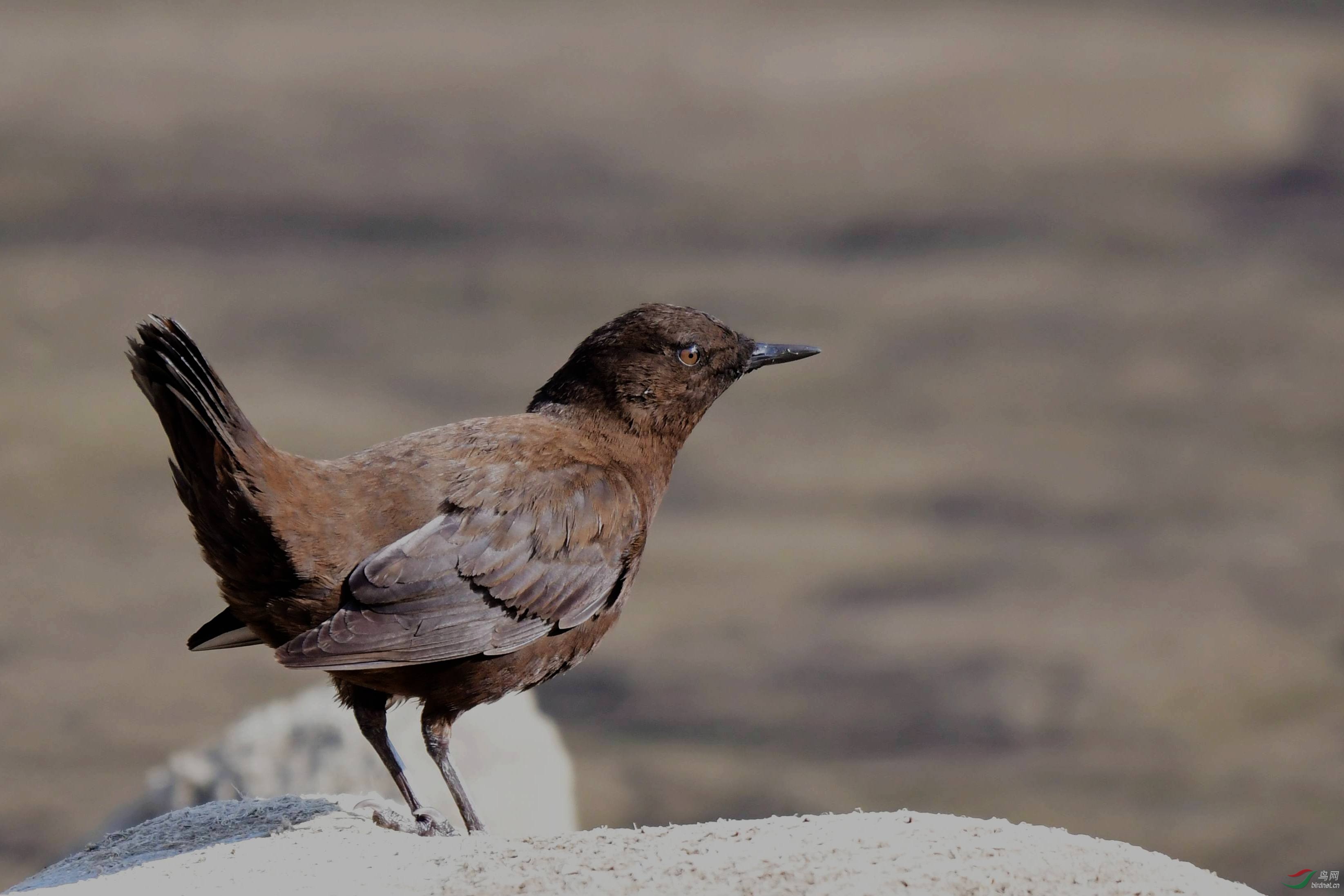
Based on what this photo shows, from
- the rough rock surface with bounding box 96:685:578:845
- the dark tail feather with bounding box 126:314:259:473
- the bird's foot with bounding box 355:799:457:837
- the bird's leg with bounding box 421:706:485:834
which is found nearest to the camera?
the dark tail feather with bounding box 126:314:259:473

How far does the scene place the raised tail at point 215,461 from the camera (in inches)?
178

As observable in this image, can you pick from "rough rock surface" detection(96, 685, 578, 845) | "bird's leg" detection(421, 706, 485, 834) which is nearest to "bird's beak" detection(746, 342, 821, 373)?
"bird's leg" detection(421, 706, 485, 834)

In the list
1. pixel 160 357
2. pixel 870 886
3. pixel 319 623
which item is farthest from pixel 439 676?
pixel 870 886

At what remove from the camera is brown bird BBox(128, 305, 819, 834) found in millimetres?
A: 4570

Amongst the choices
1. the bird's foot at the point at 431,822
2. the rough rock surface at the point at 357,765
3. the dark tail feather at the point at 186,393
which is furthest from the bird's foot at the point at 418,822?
the rough rock surface at the point at 357,765

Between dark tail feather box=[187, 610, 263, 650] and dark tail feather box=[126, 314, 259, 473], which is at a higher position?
dark tail feather box=[126, 314, 259, 473]

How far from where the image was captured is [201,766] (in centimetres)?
773

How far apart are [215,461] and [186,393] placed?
0.22 meters

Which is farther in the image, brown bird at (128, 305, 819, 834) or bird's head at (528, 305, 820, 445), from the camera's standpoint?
bird's head at (528, 305, 820, 445)

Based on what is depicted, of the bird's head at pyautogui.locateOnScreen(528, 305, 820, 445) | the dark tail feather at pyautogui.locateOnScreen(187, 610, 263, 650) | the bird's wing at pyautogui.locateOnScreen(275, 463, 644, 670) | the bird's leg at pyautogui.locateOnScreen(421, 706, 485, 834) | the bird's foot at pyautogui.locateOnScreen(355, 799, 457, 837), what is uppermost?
the bird's head at pyautogui.locateOnScreen(528, 305, 820, 445)

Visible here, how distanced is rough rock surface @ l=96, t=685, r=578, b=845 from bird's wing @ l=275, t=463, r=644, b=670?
2625mm

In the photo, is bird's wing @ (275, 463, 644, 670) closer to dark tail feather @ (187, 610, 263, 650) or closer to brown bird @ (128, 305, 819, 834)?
brown bird @ (128, 305, 819, 834)

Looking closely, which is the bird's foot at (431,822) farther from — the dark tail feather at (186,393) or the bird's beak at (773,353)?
the bird's beak at (773,353)

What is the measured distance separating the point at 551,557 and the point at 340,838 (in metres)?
1.18
